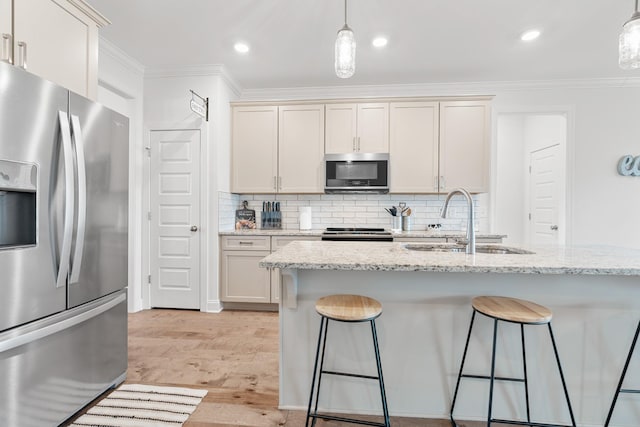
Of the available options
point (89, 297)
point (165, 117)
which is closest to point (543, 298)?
point (89, 297)

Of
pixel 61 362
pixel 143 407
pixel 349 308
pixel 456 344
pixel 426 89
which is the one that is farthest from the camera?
pixel 426 89

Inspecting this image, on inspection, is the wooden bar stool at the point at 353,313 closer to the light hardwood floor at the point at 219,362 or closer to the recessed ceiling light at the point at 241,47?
the light hardwood floor at the point at 219,362

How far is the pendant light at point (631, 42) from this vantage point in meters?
1.57

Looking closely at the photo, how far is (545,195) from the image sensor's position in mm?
4410

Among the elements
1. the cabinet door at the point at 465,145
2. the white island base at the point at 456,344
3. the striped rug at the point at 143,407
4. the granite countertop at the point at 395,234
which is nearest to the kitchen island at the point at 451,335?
the white island base at the point at 456,344

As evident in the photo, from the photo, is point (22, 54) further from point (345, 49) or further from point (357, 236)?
point (357, 236)

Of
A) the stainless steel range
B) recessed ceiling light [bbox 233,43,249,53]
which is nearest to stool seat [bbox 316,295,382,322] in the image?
the stainless steel range

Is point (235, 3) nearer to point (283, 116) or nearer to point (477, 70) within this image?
point (283, 116)

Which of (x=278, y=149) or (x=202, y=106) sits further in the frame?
(x=278, y=149)

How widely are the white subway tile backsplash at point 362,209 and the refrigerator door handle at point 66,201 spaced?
2.24m

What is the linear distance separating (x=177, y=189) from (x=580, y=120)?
480cm

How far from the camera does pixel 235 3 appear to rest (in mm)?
2322

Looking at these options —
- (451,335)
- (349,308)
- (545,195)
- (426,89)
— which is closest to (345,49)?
(349,308)

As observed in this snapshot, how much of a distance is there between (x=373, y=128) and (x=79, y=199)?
2972 mm
